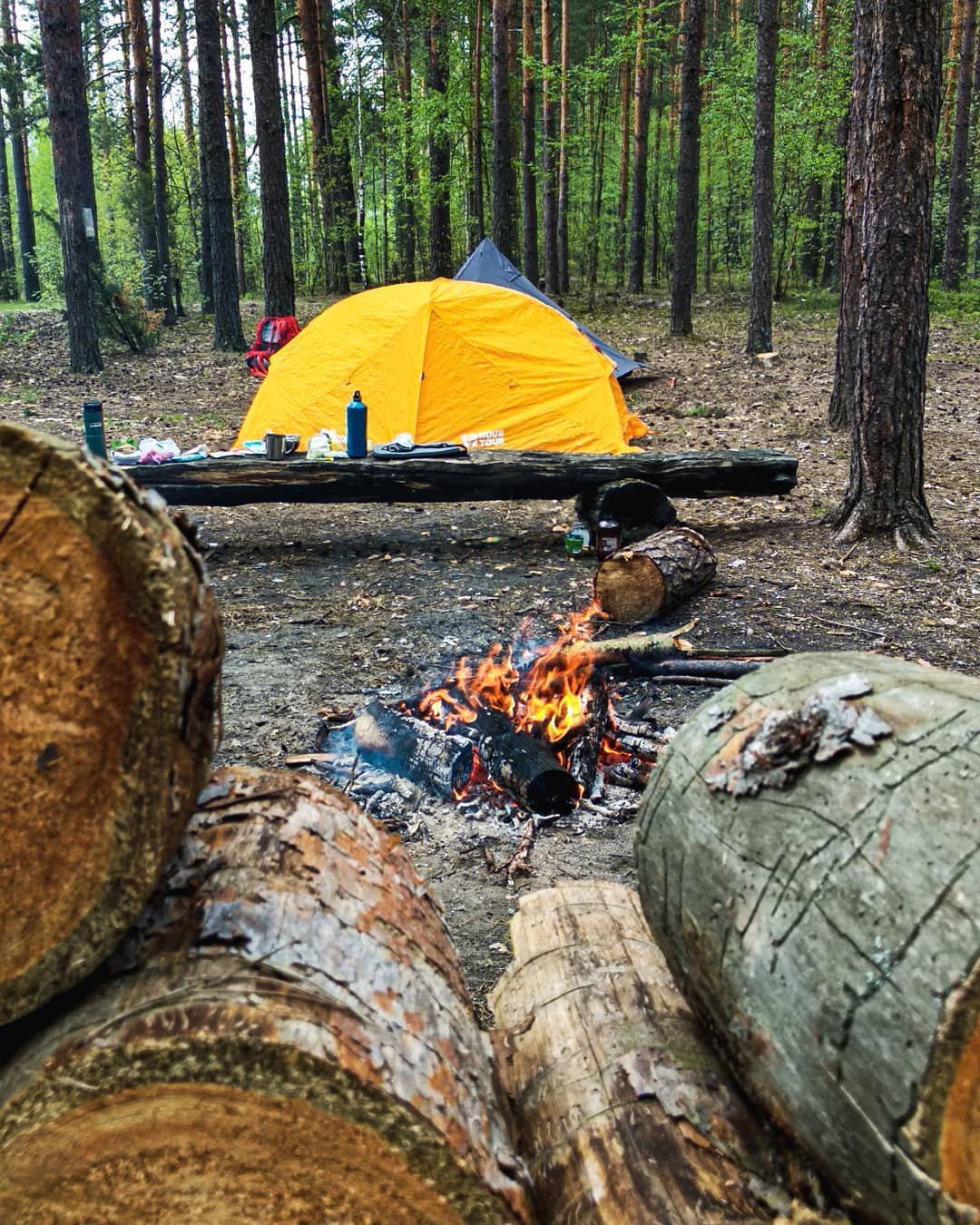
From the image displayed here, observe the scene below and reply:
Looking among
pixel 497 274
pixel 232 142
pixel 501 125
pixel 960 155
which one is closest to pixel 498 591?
pixel 497 274

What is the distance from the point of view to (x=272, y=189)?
14062mm

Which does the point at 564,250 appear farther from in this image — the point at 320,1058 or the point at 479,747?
the point at 320,1058

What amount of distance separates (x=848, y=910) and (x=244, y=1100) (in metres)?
0.92

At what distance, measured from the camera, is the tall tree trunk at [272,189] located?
45.9 ft

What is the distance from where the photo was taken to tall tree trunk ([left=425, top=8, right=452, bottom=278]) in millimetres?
20156

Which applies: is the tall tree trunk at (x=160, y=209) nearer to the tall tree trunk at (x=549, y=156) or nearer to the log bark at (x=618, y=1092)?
the tall tree trunk at (x=549, y=156)

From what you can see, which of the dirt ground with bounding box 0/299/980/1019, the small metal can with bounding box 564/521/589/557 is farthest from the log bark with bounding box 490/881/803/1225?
the small metal can with bounding box 564/521/589/557

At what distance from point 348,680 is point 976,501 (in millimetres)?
5713

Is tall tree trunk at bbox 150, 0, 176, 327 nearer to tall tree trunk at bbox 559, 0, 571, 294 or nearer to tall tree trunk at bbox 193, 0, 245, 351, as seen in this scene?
tall tree trunk at bbox 193, 0, 245, 351

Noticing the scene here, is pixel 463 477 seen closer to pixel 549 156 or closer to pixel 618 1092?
pixel 618 1092

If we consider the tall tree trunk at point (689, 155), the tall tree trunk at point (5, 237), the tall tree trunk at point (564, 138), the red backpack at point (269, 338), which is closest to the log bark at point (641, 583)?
the red backpack at point (269, 338)

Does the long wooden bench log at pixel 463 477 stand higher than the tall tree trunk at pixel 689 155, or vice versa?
the tall tree trunk at pixel 689 155

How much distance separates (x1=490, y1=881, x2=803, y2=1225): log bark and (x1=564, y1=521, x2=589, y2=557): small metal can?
15.4 feet

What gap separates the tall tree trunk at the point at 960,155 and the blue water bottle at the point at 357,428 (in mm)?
18165
